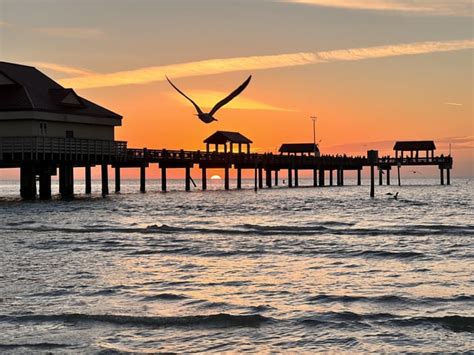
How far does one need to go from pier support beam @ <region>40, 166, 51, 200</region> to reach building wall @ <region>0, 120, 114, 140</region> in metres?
2.84

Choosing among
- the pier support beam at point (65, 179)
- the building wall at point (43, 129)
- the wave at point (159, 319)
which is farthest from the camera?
the pier support beam at point (65, 179)

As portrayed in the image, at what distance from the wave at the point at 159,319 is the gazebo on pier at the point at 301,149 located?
10203 centimetres

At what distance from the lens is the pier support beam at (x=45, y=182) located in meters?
55.3

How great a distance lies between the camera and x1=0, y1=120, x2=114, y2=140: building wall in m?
53.6

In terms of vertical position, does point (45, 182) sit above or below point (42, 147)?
below

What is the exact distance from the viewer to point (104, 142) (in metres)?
58.9

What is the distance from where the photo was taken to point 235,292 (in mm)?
13602

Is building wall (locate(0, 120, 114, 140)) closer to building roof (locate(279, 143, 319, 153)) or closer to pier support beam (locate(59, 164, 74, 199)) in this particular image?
pier support beam (locate(59, 164, 74, 199))

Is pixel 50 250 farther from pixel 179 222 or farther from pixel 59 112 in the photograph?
pixel 59 112

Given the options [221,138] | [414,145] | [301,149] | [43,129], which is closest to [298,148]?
[301,149]

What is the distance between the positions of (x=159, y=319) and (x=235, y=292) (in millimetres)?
2696

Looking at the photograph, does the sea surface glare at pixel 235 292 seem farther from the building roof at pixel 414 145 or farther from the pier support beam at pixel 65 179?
the building roof at pixel 414 145

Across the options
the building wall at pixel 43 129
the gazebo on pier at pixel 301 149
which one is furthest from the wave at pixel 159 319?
the gazebo on pier at pixel 301 149

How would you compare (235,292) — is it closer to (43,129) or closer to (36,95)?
(43,129)
